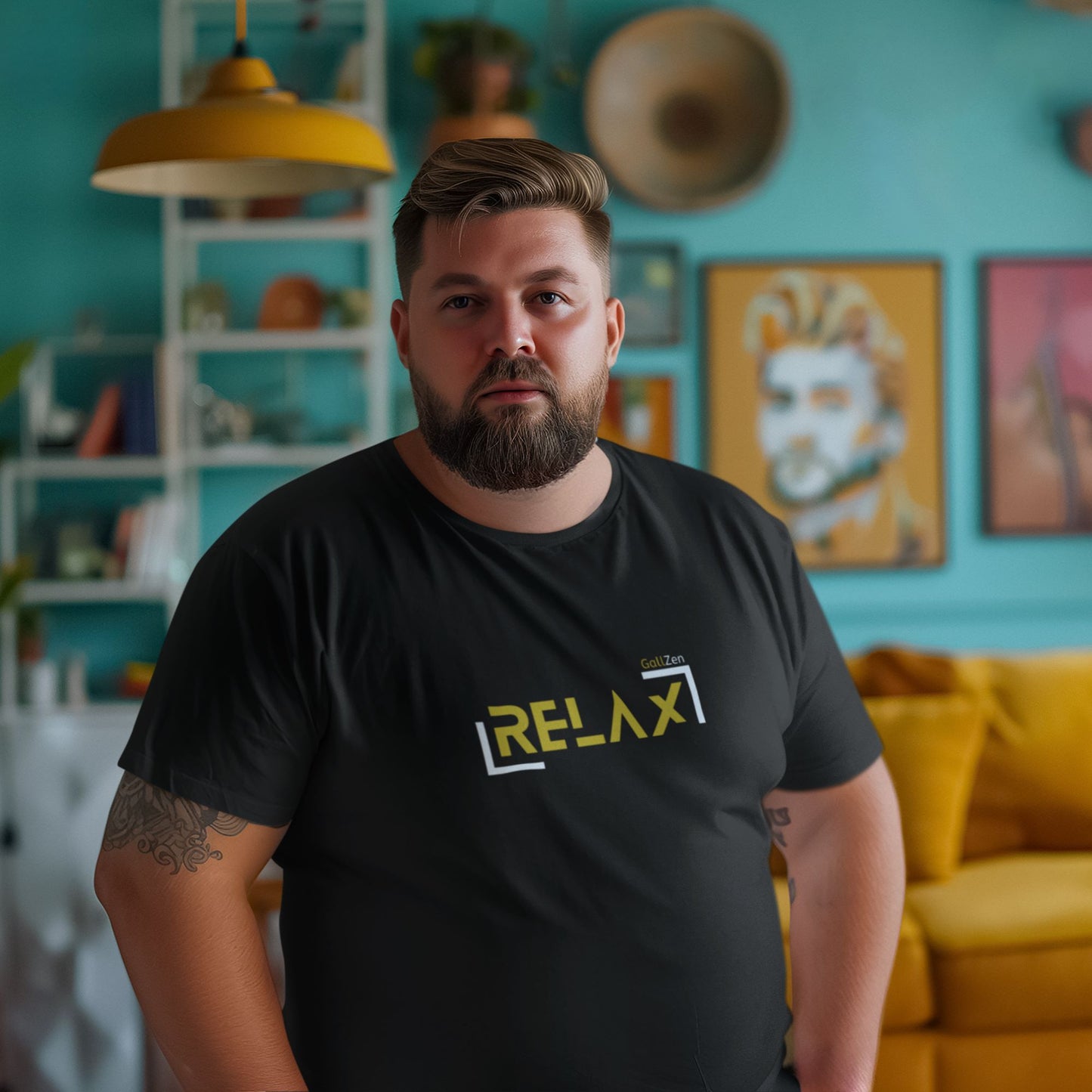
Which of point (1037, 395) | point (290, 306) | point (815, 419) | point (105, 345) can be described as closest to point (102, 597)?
point (105, 345)

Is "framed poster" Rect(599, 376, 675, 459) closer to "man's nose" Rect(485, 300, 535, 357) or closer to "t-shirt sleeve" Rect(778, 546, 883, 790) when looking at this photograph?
"t-shirt sleeve" Rect(778, 546, 883, 790)

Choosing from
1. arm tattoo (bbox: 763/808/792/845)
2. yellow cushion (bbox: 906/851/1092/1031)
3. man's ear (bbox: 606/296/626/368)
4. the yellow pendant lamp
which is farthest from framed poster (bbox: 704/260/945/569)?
man's ear (bbox: 606/296/626/368)

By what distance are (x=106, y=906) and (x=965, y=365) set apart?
3.34 meters

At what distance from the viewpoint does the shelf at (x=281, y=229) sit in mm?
3439

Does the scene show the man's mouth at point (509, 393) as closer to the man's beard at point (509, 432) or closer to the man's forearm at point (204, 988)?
the man's beard at point (509, 432)

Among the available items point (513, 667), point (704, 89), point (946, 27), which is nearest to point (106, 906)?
point (513, 667)

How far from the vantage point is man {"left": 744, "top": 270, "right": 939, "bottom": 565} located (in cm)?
380

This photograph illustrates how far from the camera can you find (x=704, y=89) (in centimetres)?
368

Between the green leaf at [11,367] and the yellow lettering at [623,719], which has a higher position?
the green leaf at [11,367]

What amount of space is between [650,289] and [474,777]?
2872 millimetres

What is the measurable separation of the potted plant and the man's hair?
2356 millimetres

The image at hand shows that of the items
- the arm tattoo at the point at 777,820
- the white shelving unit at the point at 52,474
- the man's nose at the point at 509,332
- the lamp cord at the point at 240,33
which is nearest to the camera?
the man's nose at the point at 509,332

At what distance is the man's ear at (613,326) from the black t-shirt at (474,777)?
0.19m

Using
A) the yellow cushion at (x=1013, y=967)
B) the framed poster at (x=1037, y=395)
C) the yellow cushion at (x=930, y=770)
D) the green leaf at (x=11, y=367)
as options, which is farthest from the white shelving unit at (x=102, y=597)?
the framed poster at (x=1037, y=395)
